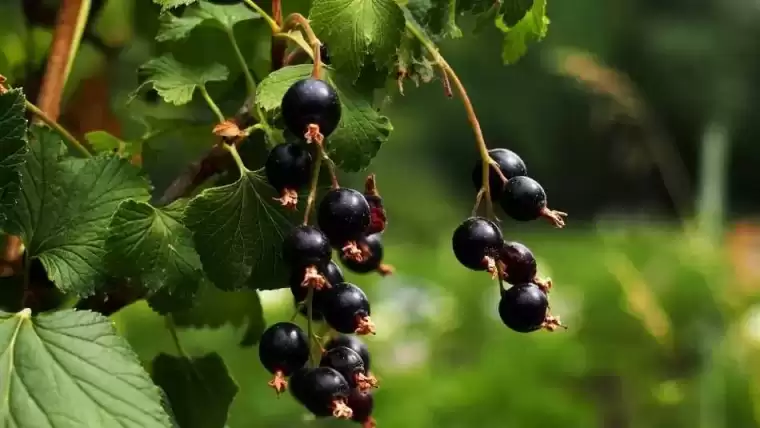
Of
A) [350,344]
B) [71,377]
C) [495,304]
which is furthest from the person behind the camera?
[495,304]

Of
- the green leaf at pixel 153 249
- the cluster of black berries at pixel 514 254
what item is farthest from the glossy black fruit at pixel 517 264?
the green leaf at pixel 153 249

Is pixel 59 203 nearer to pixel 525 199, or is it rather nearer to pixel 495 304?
pixel 525 199

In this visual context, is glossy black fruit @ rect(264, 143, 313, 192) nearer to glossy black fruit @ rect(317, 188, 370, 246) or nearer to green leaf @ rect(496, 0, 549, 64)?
glossy black fruit @ rect(317, 188, 370, 246)

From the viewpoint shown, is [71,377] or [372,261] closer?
[71,377]

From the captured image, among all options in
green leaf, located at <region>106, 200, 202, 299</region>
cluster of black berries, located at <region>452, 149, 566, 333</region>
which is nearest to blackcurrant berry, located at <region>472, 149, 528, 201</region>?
cluster of black berries, located at <region>452, 149, 566, 333</region>

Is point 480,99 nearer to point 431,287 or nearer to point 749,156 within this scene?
point 749,156

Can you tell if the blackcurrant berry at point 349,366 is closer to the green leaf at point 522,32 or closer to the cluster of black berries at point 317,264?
the cluster of black berries at point 317,264

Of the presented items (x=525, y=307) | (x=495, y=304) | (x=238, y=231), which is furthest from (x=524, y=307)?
(x=495, y=304)
